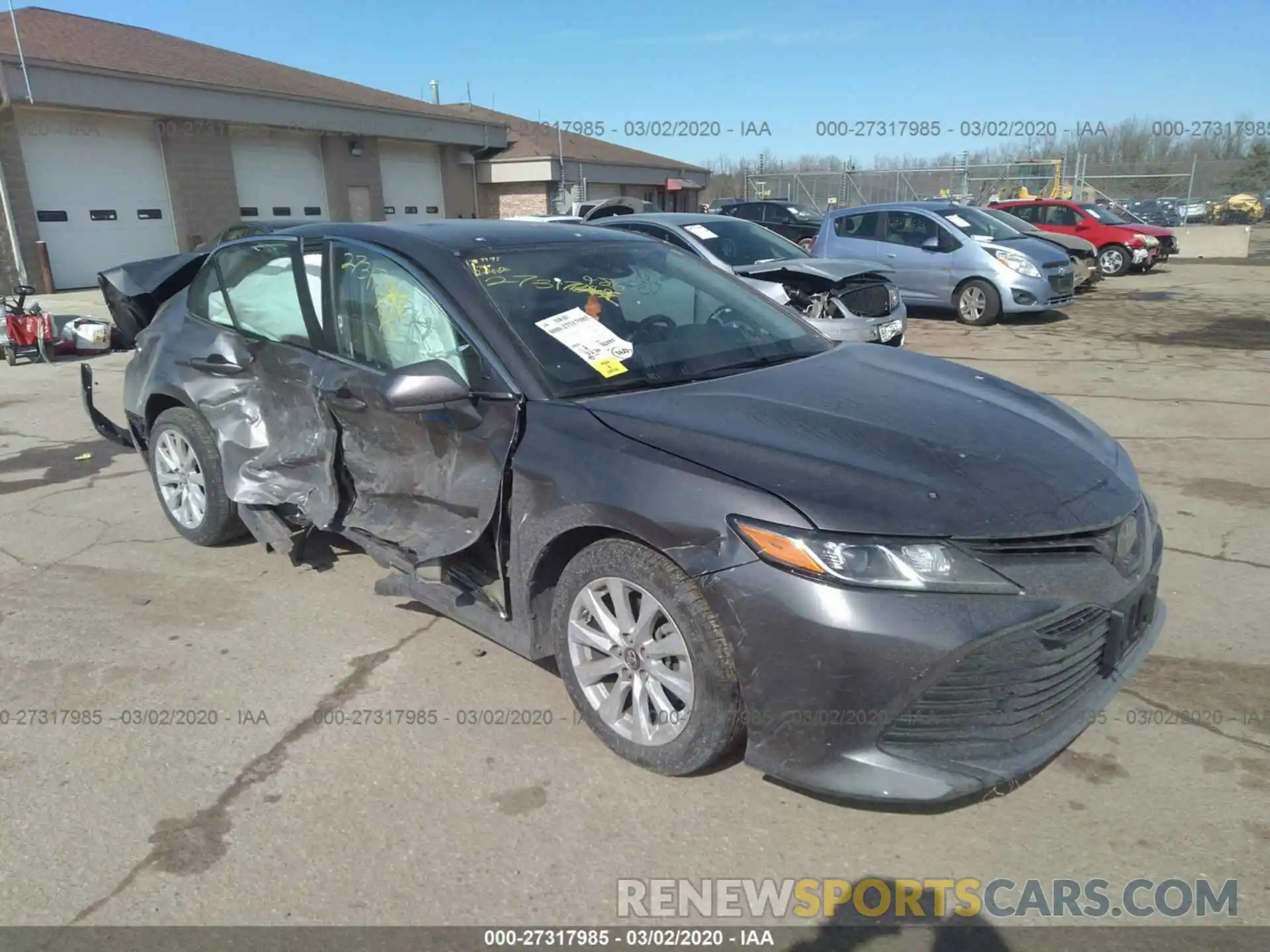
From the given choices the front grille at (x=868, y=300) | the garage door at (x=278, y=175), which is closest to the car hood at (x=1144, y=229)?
the front grille at (x=868, y=300)

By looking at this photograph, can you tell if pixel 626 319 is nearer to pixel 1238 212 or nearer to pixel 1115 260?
pixel 1115 260

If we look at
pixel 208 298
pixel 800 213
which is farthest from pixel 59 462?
pixel 800 213

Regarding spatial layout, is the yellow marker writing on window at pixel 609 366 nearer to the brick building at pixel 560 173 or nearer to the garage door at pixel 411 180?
the garage door at pixel 411 180

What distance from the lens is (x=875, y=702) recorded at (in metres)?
2.33

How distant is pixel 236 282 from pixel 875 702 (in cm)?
377

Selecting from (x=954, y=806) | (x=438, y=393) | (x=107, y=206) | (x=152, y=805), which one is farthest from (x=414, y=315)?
(x=107, y=206)

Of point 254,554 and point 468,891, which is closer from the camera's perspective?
point 468,891

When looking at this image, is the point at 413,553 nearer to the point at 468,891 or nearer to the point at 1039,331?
the point at 468,891

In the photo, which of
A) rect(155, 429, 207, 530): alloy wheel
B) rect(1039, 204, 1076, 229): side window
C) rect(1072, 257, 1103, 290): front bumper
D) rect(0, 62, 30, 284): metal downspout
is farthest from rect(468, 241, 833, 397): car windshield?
rect(1039, 204, 1076, 229): side window

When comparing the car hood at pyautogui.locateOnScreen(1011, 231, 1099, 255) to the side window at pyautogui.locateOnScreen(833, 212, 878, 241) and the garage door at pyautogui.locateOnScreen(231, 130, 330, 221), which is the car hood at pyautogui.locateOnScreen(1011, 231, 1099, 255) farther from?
the garage door at pyautogui.locateOnScreen(231, 130, 330, 221)

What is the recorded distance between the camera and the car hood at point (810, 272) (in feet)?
28.3

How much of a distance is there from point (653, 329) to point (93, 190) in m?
18.9

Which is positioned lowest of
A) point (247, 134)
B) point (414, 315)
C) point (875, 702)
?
point (875, 702)

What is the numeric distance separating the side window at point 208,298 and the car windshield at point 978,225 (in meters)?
10.8
